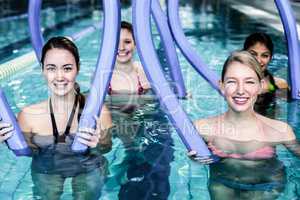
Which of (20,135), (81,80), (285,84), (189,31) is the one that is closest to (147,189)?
(20,135)

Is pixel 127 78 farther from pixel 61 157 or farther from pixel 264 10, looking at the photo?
pixel 264 10

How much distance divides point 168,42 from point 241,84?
5.27ft

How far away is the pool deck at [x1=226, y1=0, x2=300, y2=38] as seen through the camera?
991 centimetres

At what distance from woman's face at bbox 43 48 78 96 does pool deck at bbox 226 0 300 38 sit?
7412 mm

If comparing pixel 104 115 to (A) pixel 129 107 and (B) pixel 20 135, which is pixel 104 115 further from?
(A) pixel 129 107

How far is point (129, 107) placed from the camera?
4164 millimetres

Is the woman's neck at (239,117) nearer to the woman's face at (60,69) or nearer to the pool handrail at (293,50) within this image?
the woman's face at (60,69)

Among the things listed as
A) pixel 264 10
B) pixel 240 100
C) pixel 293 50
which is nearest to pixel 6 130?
pixel 240 100

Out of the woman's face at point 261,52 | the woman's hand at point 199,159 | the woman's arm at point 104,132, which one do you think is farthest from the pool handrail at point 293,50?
the woman's arm at point 104,132

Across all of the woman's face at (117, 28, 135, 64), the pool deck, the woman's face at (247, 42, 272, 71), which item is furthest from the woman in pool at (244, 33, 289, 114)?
the pool deck

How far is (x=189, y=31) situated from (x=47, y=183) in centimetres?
784

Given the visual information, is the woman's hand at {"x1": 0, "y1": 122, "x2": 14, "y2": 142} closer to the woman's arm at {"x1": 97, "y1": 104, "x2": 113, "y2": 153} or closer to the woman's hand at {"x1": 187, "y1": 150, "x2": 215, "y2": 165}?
the woman's arm at {"x1": 97, "y1": 104, "x2": 113, "y2": 153}

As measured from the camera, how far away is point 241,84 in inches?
101

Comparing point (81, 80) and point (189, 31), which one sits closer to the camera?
point (81, 80)
